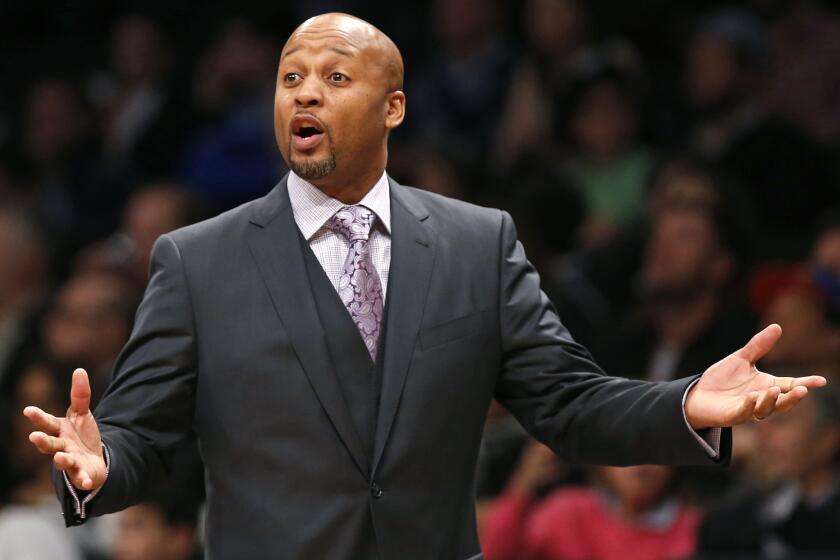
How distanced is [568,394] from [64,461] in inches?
36.2

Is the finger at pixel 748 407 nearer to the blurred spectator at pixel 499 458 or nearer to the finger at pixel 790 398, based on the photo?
the finger at pixel 790 398

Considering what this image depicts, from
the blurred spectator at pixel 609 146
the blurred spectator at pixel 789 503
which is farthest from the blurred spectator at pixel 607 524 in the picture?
the blurred spectator at pixel 609 146

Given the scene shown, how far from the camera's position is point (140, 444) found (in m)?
2.88

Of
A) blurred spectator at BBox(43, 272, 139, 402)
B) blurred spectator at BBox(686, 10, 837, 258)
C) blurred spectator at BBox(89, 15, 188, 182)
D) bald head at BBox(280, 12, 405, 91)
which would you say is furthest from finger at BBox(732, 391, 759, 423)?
blurred spectator at BBox(89, 15, 188, 182)

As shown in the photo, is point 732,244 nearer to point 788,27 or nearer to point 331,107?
point 788,27

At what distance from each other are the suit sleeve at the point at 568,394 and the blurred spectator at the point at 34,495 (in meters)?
2.43

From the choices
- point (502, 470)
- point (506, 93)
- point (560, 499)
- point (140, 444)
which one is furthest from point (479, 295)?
point (506, 93)

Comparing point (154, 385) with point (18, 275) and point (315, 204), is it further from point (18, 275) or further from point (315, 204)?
point (18, 275)

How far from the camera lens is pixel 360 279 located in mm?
2969

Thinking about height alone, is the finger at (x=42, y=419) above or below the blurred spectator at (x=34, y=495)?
above

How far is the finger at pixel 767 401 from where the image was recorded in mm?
2670

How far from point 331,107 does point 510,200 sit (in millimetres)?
3725

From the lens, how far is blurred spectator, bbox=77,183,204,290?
7203 millimetres

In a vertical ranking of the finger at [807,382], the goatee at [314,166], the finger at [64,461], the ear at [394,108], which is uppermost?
the ear at [394,108]
